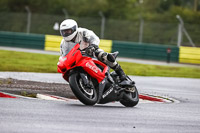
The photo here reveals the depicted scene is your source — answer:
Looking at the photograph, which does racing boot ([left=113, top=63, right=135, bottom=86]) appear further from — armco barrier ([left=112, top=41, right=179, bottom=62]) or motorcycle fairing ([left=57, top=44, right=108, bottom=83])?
armco barrier ([left=112, top=41, right=179, bottom=62])

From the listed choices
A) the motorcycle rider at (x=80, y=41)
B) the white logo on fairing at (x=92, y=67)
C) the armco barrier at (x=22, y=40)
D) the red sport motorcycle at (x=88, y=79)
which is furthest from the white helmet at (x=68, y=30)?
the armco barrier at (x=22, y=40)

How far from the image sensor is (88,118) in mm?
7203

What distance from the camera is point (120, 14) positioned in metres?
52.5

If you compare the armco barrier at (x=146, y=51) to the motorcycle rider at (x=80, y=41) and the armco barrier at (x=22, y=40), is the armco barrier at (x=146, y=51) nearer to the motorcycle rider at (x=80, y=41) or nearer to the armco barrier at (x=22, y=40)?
the armco barrier at (x=22, y=40)

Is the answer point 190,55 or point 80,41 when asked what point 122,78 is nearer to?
point 80,41

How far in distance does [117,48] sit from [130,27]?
3.10 m

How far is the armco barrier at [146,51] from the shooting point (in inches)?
1083

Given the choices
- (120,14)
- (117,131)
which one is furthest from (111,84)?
(120,14)

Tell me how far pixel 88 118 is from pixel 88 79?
1.49 meters

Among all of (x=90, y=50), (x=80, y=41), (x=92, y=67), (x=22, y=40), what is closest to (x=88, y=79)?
(x=92, y=67)

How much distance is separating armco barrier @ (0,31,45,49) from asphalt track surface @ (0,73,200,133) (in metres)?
21.5

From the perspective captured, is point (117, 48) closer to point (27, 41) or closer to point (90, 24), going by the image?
point (90, 24)

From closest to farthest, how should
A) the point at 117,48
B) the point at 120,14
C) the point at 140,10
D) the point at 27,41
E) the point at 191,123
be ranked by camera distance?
the point at 191,123 < the point at 117,48 < the point at 27,41 < the point at 120,14 < the point at 140,10

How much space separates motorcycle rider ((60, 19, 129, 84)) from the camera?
8.75 metres
